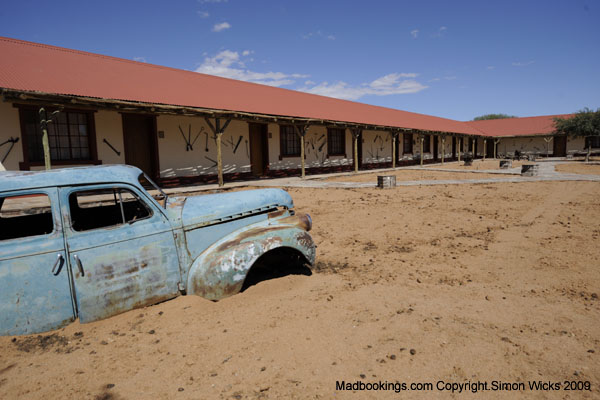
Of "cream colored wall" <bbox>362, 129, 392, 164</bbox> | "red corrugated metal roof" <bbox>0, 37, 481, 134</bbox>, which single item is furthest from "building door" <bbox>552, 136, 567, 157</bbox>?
"red corrugated metal roof" <bbox>0, 37, 481, 134</bbox>

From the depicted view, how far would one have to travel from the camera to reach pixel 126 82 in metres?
12.0

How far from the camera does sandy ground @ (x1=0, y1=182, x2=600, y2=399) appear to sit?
6.91 ft

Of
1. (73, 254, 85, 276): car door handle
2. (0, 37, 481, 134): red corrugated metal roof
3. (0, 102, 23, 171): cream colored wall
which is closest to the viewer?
(73, 254, 85, 276): car door handle

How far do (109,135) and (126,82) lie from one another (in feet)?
7.54

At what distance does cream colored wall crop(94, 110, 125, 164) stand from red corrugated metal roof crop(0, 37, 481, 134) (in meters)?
0.85

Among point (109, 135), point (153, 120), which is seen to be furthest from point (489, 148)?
point (109, 135)

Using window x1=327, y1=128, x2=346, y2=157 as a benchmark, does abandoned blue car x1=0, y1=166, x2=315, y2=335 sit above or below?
below

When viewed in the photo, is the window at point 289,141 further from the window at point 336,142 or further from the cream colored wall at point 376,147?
the cream colored wall at point 376,147

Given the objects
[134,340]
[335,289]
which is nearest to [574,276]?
[335,289]

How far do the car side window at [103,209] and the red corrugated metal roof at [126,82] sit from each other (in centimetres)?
740

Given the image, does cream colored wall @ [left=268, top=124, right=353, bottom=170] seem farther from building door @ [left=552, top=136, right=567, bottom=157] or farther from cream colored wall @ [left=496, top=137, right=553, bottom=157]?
building door @ [left=552, top=136, right=567, bottom=157]

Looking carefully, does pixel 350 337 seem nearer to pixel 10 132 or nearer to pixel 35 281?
pixel 35 281

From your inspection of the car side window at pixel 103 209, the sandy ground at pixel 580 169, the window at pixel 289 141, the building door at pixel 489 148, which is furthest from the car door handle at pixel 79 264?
the building door at pixel 489 148

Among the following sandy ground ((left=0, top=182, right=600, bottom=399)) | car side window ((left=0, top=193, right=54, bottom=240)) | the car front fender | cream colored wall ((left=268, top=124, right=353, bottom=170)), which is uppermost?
cream colored wall ((left=268, top=124, right=353, bottom=170))
